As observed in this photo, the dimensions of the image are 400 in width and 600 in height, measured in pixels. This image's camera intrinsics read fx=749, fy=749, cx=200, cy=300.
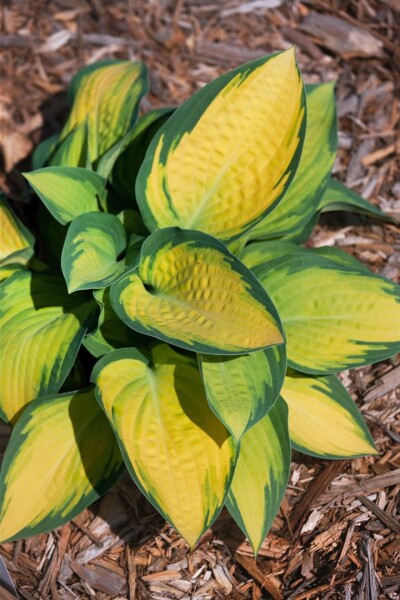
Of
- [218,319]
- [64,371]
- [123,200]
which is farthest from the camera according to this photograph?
[123,200]

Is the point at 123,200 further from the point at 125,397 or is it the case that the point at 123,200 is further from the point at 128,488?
the point at 128,488

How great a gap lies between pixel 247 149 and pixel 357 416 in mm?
670

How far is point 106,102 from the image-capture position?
2.04 m

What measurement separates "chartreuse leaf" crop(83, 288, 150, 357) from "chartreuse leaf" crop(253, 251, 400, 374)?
1.11 ft

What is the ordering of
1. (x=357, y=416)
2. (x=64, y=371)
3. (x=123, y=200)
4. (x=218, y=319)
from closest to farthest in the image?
(x=218, y=319), (x=64, y=371), (x=357, y=416), (x=123, y=200)

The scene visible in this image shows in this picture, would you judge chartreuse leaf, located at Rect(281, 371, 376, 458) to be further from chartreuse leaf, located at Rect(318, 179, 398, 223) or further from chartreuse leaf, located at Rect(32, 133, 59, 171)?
chartreuse leaf, located at Rect(32, 133, 59, 171)

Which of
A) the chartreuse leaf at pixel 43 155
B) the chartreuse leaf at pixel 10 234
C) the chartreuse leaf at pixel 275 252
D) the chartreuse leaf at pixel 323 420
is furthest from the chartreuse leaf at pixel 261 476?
the chartreuse leaf at pixel 43 155

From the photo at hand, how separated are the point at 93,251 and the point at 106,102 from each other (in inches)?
23.7

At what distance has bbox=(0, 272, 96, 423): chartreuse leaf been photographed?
167 centimetres

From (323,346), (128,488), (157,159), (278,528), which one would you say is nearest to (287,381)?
(323,346)

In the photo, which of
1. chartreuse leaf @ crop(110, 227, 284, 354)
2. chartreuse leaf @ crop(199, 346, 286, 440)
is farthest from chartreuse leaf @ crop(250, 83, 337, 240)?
chartreuse leaf @ crop(199, 346, 286, 440)

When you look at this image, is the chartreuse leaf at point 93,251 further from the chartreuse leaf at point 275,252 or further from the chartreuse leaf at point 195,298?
the chartreuse leaf at point 275,252

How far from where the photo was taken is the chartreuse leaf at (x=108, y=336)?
5.59 ft

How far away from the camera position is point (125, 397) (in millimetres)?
1575
